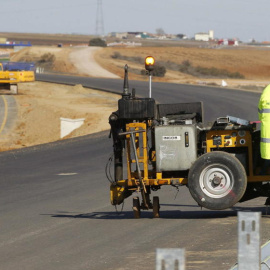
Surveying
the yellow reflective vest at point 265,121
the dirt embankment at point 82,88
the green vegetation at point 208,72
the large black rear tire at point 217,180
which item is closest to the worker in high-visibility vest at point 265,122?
the yellow reflective vest at point 265,121

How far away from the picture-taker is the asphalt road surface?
8.92 metres

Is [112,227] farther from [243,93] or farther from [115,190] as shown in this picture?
[243,93]

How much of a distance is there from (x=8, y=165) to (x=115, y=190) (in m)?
11.0

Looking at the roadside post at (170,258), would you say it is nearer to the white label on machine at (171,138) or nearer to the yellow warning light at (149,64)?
the white label on machine at (171,138)

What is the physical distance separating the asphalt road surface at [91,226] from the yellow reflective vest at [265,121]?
1.02m

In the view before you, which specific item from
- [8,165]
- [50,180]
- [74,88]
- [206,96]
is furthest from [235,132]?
[74,88]

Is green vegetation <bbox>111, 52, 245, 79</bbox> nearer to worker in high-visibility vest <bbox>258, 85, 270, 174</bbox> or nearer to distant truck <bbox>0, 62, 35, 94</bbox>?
distant truck <bbox>0, 62, 35, 94</bbox>

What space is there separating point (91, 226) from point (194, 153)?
188 cm

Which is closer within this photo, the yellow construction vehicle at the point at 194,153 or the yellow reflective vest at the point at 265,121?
the yellow reflective vest at the point at 265,121

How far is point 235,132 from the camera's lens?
11.2 m

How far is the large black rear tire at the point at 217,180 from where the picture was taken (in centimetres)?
1093

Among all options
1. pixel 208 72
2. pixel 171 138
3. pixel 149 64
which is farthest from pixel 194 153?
pixel 208 72

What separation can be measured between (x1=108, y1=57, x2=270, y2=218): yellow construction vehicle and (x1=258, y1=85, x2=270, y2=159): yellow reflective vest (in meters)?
0.49

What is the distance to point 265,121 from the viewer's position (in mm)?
10523
